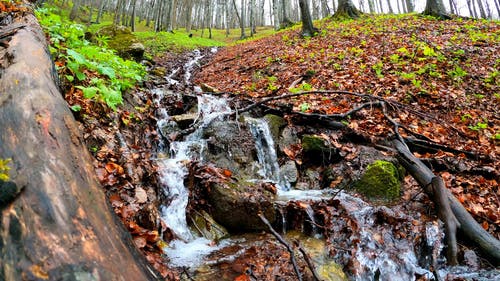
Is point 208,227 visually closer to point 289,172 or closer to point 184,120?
point 289,172

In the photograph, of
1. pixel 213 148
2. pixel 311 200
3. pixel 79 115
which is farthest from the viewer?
pixel 213 148

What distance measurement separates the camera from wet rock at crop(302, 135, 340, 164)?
223 inches

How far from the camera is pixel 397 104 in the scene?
6.35 meters

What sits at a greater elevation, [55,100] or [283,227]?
[55,100]

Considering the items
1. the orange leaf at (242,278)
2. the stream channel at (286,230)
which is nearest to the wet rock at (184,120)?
the stream channel at (286,230)

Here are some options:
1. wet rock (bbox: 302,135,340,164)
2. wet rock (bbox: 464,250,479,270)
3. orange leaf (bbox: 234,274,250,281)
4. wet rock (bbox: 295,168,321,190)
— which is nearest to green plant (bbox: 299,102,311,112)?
wet rock (bbox: 302,135,340,164)

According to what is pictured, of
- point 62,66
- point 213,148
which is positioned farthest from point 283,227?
point 62,66

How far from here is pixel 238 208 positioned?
13.8 ft

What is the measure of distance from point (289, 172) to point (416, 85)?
3809mm

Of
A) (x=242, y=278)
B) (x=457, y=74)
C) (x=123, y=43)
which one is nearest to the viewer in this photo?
(x=242, y=278)

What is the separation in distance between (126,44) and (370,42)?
8.75 meters

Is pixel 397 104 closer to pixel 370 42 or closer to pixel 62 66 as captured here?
pixel 370 42

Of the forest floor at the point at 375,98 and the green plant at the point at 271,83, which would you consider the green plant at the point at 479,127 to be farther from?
the green plant at the point at 271,83

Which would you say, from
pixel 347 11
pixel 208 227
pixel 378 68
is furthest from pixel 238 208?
pixel 347 11
